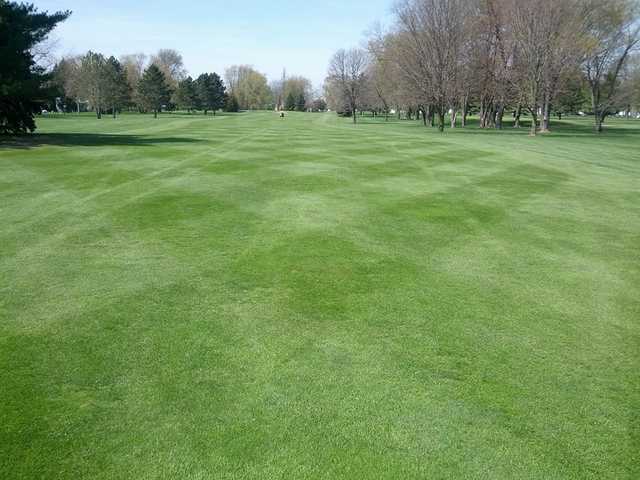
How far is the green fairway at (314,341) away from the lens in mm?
3611

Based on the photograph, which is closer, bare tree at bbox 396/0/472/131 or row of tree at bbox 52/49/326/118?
bare tree at bbox 396/0/472/131

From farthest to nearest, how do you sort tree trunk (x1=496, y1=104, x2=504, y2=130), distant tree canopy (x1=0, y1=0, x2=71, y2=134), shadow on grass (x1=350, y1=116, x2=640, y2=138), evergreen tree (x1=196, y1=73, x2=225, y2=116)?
evergreen tree (x1=196, y1=73, x2=225, y2=116) < tree trunk (x1=496, y1=104, x2=504, y2=130) < shadow on grass (x1=350, y1=116, x2=640, y2=138) < distant tree canopy (x1=0, y1=0, x2=71, y2=134)

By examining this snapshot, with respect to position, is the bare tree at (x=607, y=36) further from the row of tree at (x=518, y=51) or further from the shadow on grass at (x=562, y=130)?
the shadow on grass at (x=562, y=130)

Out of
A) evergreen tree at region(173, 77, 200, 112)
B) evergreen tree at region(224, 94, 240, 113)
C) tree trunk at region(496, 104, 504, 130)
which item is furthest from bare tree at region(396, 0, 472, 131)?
evergreen tree at region(224, 94, 240, 113)

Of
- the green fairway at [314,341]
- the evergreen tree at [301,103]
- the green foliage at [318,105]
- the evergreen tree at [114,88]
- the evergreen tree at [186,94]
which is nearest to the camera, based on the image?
the green fairway at [314,341]

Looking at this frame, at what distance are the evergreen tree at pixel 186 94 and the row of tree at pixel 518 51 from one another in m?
63.8

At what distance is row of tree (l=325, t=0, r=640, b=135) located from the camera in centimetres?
4612

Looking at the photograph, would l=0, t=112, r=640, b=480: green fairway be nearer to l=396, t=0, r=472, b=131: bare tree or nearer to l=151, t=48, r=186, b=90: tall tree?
l=396, t=0, r=472, b=131: bare tree

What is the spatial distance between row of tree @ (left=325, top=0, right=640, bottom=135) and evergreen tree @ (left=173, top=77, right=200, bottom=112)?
63823mm

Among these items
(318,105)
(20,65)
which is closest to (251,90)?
(318,105)

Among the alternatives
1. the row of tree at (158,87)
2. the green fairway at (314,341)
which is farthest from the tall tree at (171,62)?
the green fairway at (314,341)

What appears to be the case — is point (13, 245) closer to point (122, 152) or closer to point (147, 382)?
point (147, 382)

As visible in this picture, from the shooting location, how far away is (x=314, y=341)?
205 inches

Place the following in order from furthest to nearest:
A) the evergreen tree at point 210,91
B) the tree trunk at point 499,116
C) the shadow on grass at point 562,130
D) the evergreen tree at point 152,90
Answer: the evergreen tree at point 210,91 < the evergreen tree at point 152,90 < the tree trunk at point 499,116 < the shadow on grass at point 562,130
